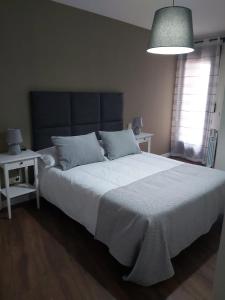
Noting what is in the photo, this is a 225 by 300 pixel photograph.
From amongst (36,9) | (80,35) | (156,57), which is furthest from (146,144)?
(36,9)

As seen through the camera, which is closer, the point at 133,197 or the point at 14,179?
the point at 133,197

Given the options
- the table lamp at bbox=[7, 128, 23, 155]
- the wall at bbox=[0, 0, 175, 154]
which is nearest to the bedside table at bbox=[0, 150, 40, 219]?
the table lamp at bbox=[7, 128, 23, 155]

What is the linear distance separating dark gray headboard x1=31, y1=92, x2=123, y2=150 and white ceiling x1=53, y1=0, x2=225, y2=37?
3.61 feet

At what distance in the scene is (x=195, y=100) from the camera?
4457mm

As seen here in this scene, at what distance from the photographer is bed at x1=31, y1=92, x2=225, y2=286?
5.47 ft

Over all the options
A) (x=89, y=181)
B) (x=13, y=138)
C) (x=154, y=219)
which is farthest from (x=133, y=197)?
(x=13, y=138)

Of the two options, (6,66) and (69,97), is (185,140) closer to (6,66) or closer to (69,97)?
(69,97)

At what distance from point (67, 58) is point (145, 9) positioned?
1.21 metres

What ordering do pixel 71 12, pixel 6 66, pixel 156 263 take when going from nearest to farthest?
pixel 156 263
pixel 6 66
pixel 71 12

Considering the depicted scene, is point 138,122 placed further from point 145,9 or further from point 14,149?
point 14,149

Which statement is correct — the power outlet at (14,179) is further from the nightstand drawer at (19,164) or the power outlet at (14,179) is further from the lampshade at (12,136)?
the lampshade at (12,136)

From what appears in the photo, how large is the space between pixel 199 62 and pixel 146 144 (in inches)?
71.9

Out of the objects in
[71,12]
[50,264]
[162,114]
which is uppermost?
[71,12]

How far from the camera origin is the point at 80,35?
123 inches
